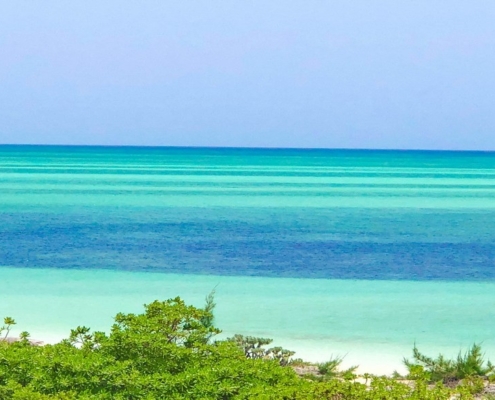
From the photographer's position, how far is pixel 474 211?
38.4 m

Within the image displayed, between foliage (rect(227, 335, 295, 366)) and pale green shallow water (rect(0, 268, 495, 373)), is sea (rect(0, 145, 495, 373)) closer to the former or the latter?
pale green shallow water (rect(0, 268, 495, 373))

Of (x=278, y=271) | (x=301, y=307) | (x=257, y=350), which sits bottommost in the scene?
(x=257, y=350)

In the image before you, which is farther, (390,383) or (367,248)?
(367,248)

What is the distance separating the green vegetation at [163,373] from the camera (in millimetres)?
5953

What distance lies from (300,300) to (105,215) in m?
20.0

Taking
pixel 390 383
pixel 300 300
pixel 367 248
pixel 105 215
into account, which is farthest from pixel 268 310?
pixel 105 215

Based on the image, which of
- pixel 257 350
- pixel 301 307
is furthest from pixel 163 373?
pixel 301 307

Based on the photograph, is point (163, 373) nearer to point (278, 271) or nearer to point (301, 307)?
point (301, 307)

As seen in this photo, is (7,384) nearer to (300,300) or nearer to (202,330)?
(202,330)

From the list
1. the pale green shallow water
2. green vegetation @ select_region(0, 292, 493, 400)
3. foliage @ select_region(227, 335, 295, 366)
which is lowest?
green vegetation @ select_region(0, 292, 493, 400)

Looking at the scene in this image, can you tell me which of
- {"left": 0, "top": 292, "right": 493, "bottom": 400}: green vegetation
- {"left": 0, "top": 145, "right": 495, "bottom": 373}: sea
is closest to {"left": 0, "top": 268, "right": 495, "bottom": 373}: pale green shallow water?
{"left": 0, "top": 145, "right": 495, "bottom": 373}: sea

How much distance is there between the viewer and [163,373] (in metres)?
6.45

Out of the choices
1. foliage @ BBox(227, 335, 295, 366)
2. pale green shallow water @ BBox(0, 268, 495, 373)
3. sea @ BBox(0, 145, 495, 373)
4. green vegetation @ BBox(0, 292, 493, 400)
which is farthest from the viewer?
sea @ BBox(0, 145, 495, 373)

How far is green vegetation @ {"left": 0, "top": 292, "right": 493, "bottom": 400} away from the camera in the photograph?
595 centimetres
